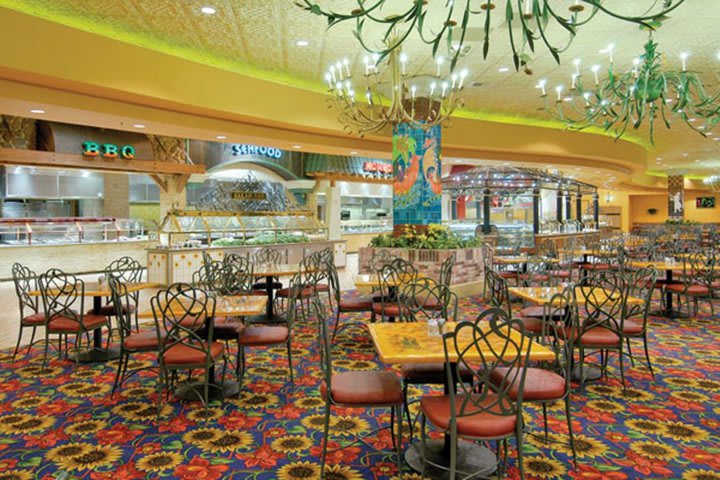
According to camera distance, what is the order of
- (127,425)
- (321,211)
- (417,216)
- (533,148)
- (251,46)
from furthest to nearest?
(321,211)
(533,148)
(417,216)
(251,46)
(127,425)

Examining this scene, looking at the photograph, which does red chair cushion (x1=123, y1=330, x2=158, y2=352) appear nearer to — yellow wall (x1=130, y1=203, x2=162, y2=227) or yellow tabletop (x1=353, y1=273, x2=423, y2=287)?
yellow tabletop (x1=353, y1=273, x2=423, y2=287)

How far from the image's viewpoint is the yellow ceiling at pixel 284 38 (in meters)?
5.44

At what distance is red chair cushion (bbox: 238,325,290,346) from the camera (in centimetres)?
420

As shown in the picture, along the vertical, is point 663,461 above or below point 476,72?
below

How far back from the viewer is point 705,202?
29391mm

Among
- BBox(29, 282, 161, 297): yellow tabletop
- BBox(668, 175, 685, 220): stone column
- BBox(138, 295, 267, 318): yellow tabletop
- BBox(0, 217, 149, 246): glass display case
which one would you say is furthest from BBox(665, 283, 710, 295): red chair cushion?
BBox(668, 175, 685, 220): stone column

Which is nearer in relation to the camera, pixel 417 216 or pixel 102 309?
pixel 102 309

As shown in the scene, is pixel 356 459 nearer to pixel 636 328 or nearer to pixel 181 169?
pixel 636 328

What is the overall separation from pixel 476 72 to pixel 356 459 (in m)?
6.49

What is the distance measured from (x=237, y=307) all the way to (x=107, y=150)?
859 cm

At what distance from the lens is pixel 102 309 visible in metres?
5.59

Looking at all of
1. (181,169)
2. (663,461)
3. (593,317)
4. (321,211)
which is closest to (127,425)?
(663,461)

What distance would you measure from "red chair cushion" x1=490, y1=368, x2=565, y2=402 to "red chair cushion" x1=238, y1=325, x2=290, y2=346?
6.41 ft

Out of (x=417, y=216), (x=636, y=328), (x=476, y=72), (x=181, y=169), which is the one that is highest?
(x=476, y=72)
